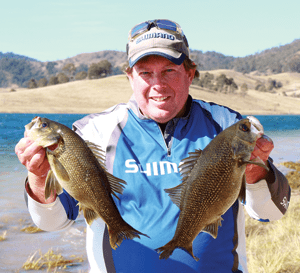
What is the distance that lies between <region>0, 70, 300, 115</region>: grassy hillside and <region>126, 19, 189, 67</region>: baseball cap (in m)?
52.4

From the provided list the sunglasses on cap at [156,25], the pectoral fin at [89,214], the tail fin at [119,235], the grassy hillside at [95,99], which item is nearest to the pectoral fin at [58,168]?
the pectoral fin at [89,214]

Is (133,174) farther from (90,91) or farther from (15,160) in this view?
(90,91)

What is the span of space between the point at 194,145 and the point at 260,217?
0.79 m

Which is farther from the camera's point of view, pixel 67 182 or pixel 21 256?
pixel 21 256

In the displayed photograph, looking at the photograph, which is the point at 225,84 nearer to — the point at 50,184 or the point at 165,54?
the point at 165,54

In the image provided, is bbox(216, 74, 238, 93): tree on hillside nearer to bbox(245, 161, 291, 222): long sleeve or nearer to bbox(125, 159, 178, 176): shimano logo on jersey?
bbox(245, 161, 291, 222): long sleeve

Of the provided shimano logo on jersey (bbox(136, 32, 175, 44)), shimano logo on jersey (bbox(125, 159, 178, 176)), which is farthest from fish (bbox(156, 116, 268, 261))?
shimano logo on jersey (bbox(136, 32, 175, 44))

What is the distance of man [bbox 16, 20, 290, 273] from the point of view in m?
2.79

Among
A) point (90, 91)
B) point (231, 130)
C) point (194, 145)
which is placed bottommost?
point (90, 91)

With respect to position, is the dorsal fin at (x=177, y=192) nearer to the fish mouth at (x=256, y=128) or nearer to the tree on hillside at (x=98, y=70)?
the fish mouth at (x=256, y=128)

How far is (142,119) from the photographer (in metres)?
3.15

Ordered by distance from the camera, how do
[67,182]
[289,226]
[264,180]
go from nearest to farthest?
1. [67,182]
2. [264,180]
3. [289,226]

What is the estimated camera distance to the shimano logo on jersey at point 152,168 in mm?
2895

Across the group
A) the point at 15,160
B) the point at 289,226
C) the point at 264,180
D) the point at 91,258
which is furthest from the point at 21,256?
the point at 15,160
